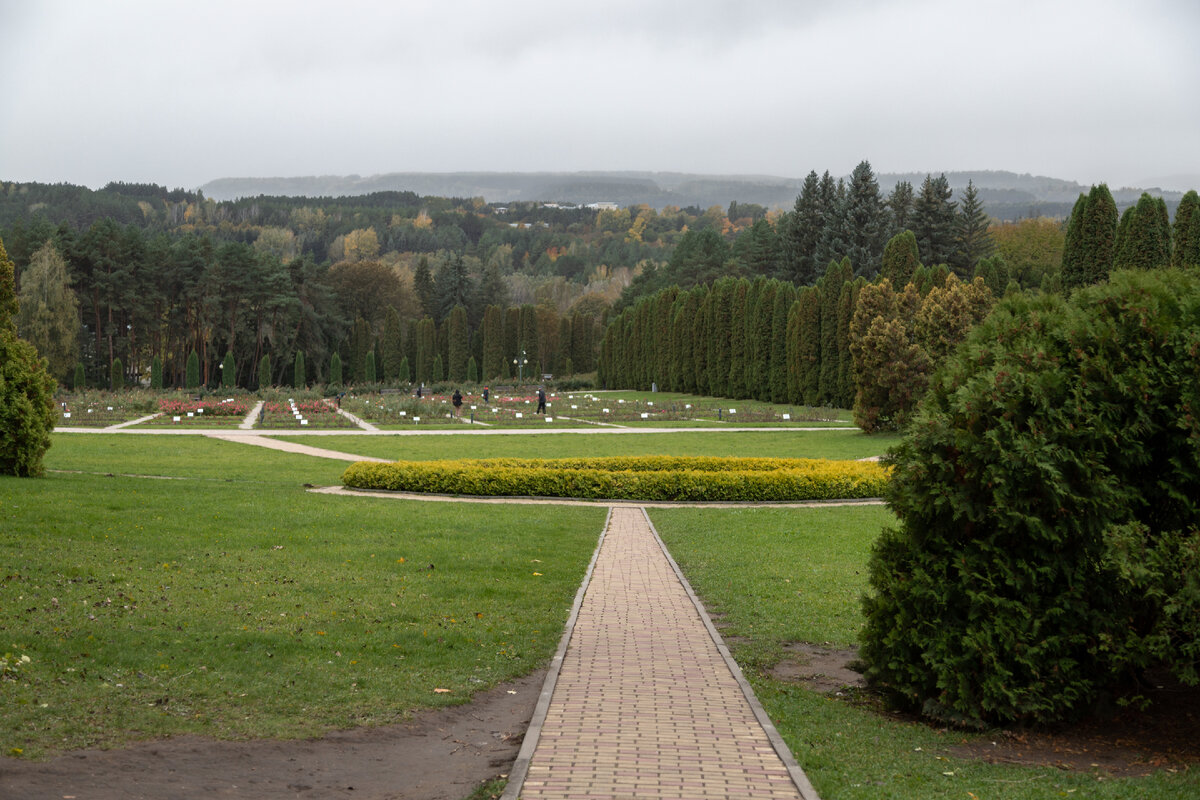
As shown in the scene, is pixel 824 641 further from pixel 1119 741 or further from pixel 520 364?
pixel 520 364

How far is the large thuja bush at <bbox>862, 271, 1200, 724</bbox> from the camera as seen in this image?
597 centimetres

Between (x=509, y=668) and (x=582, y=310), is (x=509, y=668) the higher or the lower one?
the lower one

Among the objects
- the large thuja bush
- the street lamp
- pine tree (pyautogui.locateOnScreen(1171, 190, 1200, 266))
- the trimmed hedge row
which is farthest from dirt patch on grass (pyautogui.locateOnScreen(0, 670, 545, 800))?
the street lamp

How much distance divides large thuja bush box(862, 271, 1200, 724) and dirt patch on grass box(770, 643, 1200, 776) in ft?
0.49

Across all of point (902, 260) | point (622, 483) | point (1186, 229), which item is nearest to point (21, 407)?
point (622, 483)

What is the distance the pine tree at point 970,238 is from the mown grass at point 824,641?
165 feet

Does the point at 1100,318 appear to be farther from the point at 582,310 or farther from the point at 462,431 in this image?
the point at 582,310

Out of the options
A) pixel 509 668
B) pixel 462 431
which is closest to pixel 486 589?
pixel 509 668

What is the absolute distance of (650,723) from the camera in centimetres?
584

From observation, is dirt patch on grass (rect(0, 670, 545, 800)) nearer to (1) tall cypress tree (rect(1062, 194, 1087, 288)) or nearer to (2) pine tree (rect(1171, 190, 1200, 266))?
(2) pine tree (rect(1171, 190, 1200, 266))

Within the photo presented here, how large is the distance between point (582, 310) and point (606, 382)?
29.1 m

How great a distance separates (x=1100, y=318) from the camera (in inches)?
250

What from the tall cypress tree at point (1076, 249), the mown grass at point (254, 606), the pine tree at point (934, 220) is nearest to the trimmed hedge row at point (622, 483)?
the mown grass at point (254, 606)

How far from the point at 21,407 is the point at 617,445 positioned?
15.4m
